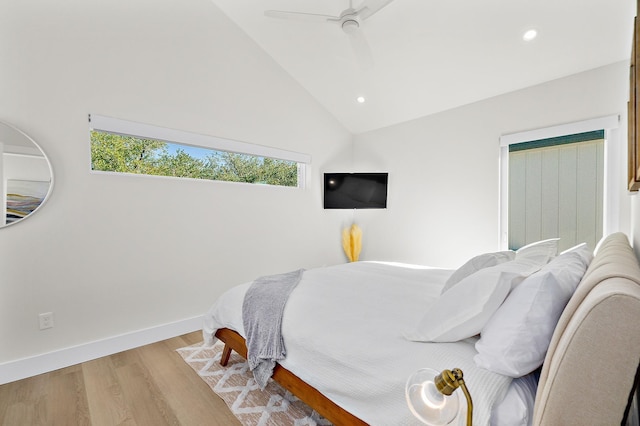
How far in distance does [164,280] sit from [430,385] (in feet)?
9.50

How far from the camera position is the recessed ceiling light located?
266 centimetres

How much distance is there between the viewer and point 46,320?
7.70 feet

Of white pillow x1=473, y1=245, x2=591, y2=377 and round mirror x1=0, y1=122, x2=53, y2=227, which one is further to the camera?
round mirror x1=0, y1=122, x2=53, y2=227

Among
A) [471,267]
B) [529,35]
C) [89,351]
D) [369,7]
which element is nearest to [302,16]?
[369,7]

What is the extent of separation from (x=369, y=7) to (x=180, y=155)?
226 centimetres

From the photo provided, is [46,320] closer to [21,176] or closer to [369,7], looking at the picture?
[21,176]

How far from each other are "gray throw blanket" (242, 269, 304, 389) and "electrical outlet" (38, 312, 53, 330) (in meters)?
1.63

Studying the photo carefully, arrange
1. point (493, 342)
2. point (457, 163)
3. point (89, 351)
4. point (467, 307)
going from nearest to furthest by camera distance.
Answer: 1. point (493, 342)
2. point (467, 307)
3. point (89, 351)
4. point (457, 163)

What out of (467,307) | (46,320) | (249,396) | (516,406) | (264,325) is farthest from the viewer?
(46,320)

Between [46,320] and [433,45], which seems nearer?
[46,320]

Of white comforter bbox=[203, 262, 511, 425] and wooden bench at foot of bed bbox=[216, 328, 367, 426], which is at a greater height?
white comforter bbox=[203, 262, 511, 425]

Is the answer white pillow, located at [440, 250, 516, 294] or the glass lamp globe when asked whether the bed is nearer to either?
white pillow, located at [440, 250, 516, 294]

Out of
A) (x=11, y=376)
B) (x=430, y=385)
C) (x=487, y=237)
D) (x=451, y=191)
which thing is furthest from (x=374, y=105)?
(x=11, y=376)

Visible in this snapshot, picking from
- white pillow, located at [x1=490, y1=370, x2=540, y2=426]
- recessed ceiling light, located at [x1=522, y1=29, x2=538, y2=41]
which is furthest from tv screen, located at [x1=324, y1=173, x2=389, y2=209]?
white pillow, located at [x1=490, y1=370, x2=540, y2=426]
